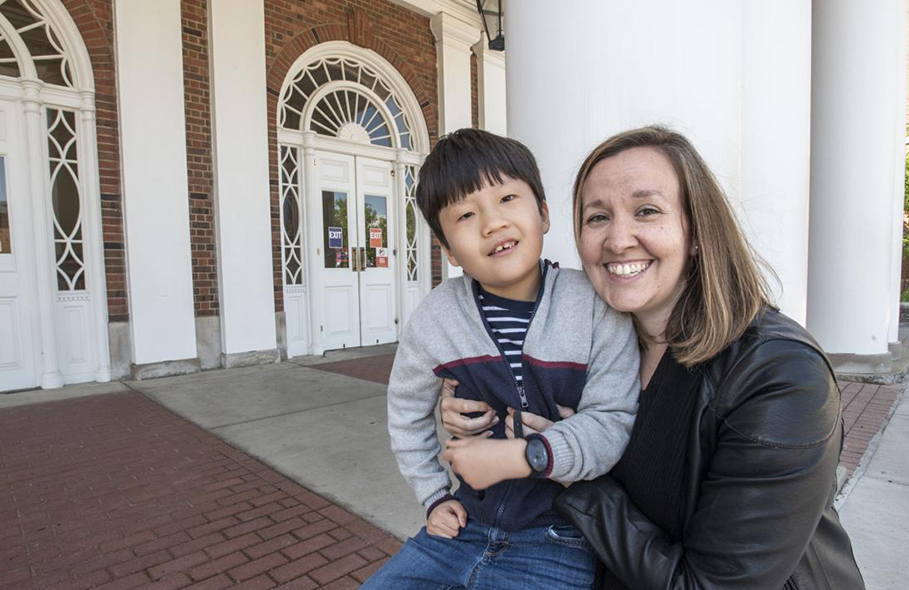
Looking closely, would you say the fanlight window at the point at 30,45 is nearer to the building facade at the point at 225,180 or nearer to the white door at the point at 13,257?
the building facade at the point at 225,180

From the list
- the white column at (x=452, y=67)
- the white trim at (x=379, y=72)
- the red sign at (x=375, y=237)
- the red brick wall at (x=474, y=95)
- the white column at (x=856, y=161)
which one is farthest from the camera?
the red brick wall at (x=474, y=95)

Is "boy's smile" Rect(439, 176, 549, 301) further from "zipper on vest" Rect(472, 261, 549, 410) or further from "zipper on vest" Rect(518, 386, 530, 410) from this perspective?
"zipper on vest" Rect(518, 386, 530, 410)

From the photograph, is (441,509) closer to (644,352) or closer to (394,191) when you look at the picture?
(644,352)

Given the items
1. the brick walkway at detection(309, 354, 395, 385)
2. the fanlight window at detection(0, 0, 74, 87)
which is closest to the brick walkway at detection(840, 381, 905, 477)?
the brick walkway at detection(309, 354, 395, 385)

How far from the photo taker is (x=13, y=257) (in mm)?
5203

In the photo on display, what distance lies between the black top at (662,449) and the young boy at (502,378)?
0.05 meters

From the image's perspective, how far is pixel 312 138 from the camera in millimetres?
6969

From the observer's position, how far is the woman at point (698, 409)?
891 millimetres

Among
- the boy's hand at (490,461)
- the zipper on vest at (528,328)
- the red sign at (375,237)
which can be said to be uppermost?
the red sign at (375,237)

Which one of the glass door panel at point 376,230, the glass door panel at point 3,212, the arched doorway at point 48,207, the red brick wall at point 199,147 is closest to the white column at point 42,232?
the arched doorway at point 48,207

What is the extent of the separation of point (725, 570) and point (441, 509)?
69 cm

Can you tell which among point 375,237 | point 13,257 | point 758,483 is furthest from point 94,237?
point 758,483

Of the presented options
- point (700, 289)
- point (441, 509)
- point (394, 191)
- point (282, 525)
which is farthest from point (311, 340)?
point (700, 289)

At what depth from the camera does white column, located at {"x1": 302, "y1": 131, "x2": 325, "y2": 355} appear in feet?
22.9
